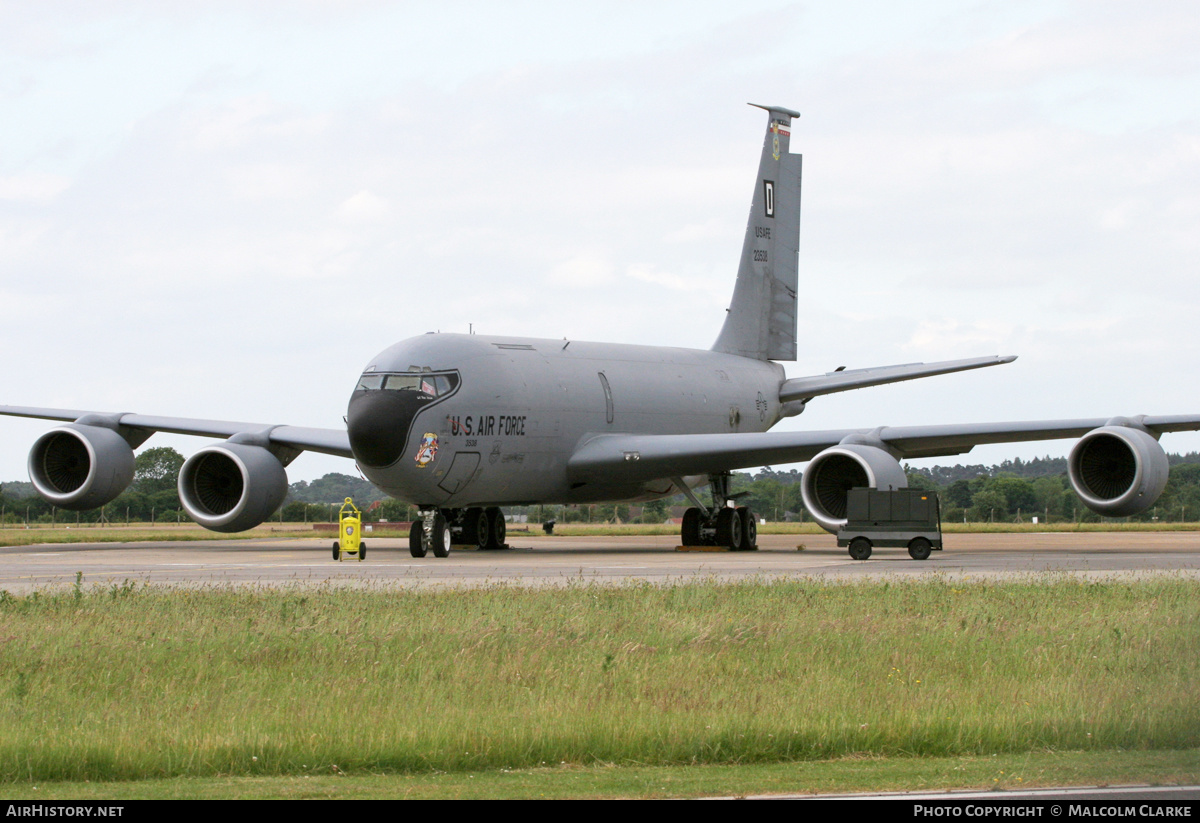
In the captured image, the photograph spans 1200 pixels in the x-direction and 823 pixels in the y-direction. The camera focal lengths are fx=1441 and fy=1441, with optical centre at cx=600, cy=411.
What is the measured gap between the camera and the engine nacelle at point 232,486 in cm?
3036

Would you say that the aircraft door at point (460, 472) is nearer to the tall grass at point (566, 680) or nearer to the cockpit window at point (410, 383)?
the cockpit window at point (410, 383)

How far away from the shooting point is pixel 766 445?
29.3 meters

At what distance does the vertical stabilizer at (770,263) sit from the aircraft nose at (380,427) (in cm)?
1488

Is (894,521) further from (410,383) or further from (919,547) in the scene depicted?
(410,383)

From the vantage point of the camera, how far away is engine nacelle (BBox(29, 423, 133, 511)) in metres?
31.7

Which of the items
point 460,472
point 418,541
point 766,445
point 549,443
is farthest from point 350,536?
point 766,445

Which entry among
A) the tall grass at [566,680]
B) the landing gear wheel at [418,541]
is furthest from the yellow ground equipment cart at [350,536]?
the tall grass at [566,680]

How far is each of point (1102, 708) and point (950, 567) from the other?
13281mm

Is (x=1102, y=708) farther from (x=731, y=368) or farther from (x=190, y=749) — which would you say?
(x=731, y=368)

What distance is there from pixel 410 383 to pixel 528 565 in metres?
4.56

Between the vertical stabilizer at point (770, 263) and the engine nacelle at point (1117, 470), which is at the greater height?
the vertical stabilizer at point (770, 263)

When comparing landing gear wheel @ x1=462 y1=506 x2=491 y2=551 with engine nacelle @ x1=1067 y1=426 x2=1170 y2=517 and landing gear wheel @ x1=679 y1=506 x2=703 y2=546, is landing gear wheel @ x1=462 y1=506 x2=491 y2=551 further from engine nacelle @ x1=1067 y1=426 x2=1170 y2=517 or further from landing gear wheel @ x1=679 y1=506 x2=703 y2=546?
engine nacelle @ x1=1067 y1=426 x2=1170 y2=517

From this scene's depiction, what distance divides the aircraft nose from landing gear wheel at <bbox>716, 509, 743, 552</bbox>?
9080 mm

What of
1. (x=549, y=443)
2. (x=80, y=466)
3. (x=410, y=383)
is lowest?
(x=80, y=466)
